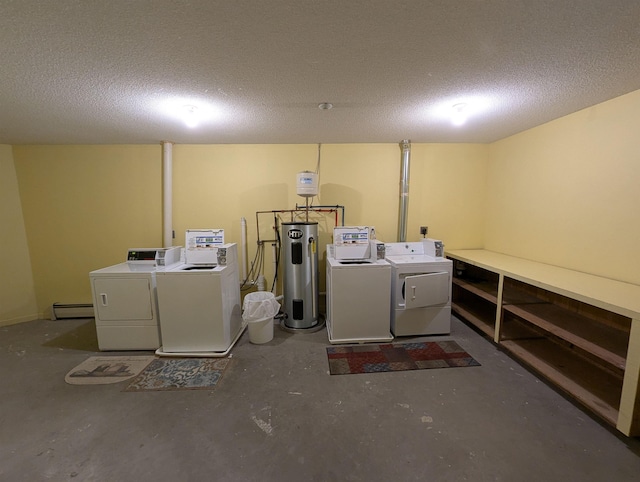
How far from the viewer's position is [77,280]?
341 cm

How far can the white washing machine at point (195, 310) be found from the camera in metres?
2.40

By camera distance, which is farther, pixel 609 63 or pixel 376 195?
pixel 376 195

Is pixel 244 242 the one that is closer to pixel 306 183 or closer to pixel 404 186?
pixel 306 183

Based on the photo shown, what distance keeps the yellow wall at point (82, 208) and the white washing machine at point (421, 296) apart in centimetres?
316

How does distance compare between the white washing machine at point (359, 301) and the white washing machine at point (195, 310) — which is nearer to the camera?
the white washing machine at point (195, 310)

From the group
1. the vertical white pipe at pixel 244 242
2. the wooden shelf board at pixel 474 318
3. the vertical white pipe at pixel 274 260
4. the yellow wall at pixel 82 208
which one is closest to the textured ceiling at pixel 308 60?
the yellow wall at pixel 82 208

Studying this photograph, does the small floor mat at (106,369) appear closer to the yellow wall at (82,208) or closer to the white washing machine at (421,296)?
the yellow wall at (82,208)

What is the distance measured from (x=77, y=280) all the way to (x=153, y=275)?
1.85m

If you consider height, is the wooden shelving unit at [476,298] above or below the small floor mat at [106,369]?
above

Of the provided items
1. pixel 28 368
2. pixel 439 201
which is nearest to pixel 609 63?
pixel 439 201

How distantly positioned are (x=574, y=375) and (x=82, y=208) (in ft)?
17.9

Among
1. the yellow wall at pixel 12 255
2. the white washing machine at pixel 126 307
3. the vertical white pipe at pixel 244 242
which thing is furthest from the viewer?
the vertical white pipe at pixel 244 242

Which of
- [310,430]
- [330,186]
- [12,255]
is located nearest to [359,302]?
[310,430]

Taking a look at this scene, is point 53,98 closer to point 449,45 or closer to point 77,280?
point 77,280
